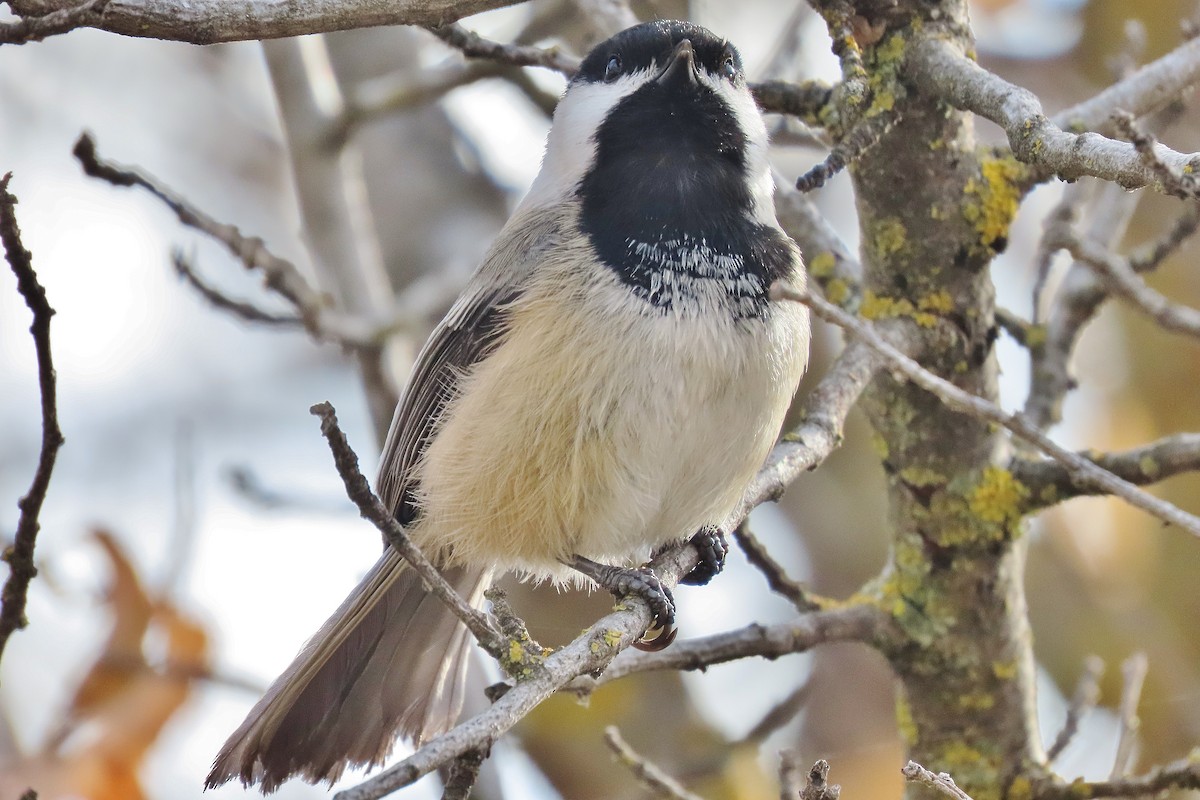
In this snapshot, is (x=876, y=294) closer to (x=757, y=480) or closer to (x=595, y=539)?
(x=757, y=480)

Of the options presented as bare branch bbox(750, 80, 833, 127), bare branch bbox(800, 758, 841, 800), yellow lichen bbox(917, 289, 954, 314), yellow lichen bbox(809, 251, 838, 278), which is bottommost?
bare branch bbox(800, 758, 841, 800)

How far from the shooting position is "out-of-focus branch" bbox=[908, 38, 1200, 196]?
1510 millimetres

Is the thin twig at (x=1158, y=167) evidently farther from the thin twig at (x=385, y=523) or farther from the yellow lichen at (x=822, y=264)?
the yellow lichen at (x=822, y=264)

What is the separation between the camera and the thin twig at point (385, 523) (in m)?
1.61

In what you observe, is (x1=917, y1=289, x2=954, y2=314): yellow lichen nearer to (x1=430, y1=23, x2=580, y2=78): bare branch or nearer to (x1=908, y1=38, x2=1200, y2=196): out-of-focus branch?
(x1=908, y1=38, x2=1200, y2=196): out-of-focus branch

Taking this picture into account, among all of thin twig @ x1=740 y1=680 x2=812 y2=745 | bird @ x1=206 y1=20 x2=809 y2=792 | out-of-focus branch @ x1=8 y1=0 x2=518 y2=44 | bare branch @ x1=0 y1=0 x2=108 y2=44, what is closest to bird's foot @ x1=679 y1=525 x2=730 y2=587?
bird @ x1=206 y1=20 x2=809 y2=792

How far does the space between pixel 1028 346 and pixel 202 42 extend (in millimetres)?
2130

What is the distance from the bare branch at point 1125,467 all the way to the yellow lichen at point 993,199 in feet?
1.67

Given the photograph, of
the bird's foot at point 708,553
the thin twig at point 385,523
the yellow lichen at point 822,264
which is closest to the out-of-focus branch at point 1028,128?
the yellow lichen at point 822,264

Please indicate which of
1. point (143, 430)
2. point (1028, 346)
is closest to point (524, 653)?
point (1028, 346)

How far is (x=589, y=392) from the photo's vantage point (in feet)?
8.21

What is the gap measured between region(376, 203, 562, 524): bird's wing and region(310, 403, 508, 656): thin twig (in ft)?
3.53

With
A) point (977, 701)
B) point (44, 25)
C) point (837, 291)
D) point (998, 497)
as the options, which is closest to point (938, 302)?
point (837, 291)

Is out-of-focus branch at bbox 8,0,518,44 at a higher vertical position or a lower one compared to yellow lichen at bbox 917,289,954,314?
higher
